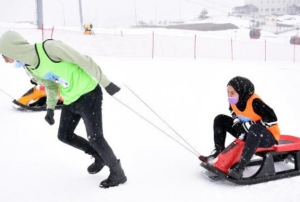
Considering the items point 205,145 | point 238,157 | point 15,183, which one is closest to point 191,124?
point 205,145

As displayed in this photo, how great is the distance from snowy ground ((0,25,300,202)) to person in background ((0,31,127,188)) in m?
0.39

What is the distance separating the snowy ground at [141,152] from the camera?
333cm

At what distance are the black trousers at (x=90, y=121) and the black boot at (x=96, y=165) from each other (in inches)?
10.7

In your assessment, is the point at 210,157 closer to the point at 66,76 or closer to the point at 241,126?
the point at 241,126

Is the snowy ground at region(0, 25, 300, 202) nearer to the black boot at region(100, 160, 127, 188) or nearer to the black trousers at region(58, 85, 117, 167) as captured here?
the black boot at region(100, 160, 127, 188)

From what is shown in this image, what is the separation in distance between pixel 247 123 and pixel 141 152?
4.84 ft

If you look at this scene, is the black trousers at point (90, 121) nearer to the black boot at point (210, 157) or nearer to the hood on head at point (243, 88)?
the black boot at point (210, 157)

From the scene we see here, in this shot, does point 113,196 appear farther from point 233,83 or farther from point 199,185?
point 233,83

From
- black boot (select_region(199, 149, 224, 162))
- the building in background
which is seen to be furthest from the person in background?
the building in background

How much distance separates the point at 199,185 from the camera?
3.51 meters

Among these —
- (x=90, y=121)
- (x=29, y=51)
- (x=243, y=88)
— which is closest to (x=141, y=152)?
(x=90, y=121)

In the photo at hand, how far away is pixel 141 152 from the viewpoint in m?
4.54

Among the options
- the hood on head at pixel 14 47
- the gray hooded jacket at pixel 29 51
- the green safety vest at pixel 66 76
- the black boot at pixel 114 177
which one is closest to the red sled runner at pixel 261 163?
the black boot at pixel 114 177

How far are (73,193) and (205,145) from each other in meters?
2.19
